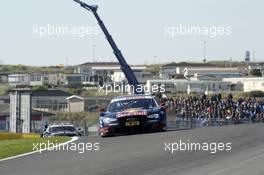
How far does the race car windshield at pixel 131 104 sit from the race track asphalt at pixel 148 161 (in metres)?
5.23

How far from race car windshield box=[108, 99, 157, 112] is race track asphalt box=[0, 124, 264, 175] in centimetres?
523

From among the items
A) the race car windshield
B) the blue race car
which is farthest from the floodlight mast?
the blue race car

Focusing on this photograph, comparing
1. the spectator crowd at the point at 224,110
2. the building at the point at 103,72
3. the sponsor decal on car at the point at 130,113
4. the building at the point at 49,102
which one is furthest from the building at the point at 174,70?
the sponsor decal on car at the point at 130,113

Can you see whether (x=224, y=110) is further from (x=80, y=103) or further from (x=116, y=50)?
(x=80, y=103)

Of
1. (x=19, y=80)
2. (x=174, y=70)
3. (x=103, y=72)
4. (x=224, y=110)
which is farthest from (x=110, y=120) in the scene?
(x=174, y=70)

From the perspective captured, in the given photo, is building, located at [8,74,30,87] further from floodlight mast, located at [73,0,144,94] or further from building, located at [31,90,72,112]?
floodlight mast, located at [73,0,144,94]

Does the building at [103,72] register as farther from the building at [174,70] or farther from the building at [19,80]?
the building at [19,80]

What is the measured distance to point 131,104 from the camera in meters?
21.4

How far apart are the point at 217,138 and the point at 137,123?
16.8ft

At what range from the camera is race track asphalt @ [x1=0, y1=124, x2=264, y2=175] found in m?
10.9

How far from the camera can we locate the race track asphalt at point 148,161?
1091cm

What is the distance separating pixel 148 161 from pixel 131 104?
9.21m

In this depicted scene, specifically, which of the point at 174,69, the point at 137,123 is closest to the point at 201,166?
the point at 137,123

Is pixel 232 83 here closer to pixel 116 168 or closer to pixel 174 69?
pixel 174 69
